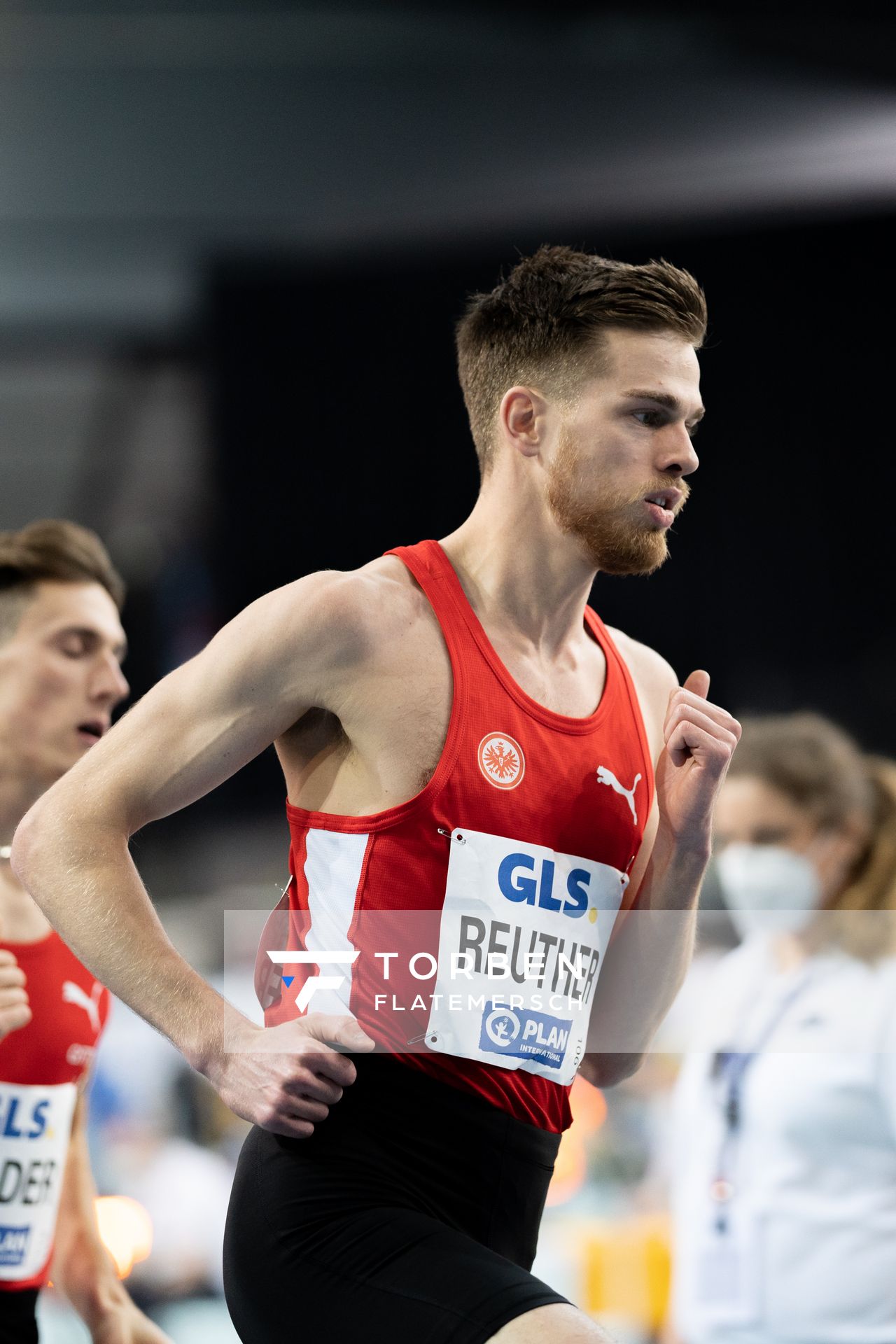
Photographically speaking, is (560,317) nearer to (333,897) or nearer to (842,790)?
(333,897)

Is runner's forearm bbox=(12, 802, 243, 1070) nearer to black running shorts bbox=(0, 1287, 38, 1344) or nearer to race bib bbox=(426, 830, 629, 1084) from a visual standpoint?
race bib bbox=(426, 830, 629, 1084)

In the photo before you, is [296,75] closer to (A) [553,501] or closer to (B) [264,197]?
(B) [264,197]

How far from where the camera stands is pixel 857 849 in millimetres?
2699

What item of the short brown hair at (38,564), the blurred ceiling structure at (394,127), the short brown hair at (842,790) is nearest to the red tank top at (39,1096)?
the short brown hair at (38,564)

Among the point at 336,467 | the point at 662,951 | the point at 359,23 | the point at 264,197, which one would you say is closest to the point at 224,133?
the point at 264,197

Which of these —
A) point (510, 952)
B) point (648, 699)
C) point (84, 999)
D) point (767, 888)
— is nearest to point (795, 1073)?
point (767, 888)

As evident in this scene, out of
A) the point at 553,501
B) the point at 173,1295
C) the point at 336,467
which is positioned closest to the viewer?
the point at 553,501

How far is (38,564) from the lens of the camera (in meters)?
2.68

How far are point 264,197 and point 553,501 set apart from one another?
622cm

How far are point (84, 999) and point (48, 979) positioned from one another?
0.07 meters

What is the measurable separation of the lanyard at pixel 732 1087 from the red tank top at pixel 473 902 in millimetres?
897

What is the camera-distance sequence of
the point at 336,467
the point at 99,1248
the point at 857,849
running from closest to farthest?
the point at 99,1248
the point at 857,849
the point at 336,467

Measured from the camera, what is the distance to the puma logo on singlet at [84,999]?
2.46 metres

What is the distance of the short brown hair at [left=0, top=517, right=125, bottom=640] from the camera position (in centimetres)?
268
